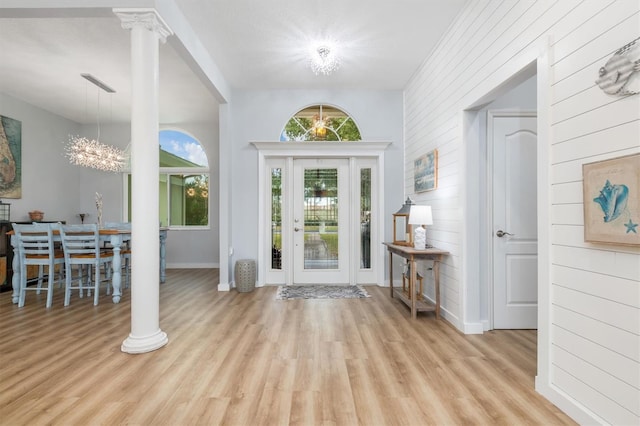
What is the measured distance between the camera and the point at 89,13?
2.80 meters

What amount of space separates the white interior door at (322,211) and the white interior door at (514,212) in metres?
2.45

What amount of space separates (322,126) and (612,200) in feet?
13.8

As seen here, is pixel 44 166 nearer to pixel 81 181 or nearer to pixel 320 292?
pixel 81 181

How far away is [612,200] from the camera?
5.16ft

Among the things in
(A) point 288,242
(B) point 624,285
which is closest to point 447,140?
(B) point 624,285

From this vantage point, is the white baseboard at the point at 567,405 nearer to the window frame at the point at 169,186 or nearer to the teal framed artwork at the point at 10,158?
the window frame at the point at 169,186

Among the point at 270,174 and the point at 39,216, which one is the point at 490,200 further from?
the point at 39,216

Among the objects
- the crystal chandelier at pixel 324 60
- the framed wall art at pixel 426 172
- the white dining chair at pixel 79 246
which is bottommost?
the white dining chair at pixel 79 246

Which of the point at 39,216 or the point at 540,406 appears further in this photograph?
the point at 39,216

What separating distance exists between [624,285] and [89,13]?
164 inches

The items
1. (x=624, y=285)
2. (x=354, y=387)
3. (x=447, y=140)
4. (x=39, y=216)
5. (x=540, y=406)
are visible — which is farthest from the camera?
(x=39, y=216)

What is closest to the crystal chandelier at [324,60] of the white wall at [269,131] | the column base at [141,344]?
the white wall at [269,131]

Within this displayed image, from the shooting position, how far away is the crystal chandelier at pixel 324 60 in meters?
3.88

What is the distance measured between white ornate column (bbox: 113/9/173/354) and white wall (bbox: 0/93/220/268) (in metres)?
4.45
